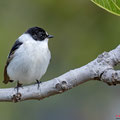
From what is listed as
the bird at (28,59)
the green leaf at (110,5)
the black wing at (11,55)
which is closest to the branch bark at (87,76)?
the green leaf at (110,5)

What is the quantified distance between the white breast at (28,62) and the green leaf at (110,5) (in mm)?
1864

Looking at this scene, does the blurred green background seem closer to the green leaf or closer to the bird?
the bird

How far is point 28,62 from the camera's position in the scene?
362cm

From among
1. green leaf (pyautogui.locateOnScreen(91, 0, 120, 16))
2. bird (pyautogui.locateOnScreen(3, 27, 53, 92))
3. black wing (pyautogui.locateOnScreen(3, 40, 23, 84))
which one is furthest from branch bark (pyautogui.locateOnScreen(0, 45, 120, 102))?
black wing (pyautogui.locateOnScreen(3, 40, 23, 84))

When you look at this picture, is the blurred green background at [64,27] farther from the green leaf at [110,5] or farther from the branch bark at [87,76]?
the green leaf at [110,5]

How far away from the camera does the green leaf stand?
1.83 meters

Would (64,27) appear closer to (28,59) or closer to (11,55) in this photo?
(28,59)

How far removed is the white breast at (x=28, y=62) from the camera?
364cm

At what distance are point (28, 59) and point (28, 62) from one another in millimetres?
32

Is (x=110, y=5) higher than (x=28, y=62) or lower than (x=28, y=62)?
lower

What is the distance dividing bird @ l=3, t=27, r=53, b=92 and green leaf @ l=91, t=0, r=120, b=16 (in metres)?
1.79

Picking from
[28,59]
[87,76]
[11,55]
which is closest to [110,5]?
[87,76]

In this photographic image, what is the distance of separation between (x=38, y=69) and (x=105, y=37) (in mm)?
783

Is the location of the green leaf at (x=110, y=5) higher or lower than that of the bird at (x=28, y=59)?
lower
